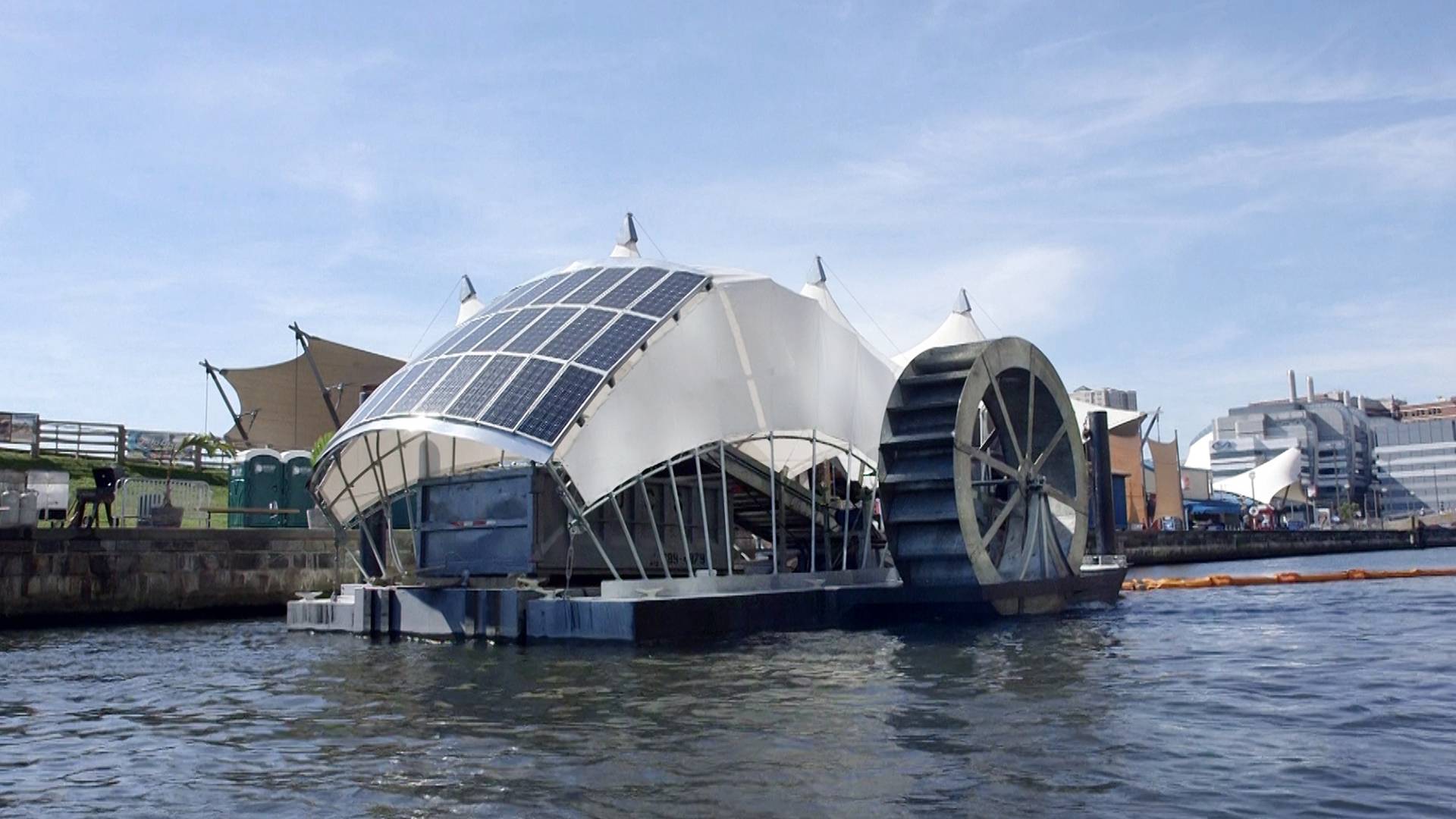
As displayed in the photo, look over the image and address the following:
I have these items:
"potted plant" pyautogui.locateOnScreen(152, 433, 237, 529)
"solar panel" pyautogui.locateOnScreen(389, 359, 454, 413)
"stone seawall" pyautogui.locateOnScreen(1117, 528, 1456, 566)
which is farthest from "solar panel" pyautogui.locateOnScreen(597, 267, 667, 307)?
"stone seawall" pyautogui.locateOnScreen(1117, 528, 1456, 566)

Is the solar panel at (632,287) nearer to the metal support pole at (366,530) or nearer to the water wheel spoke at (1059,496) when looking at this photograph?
the metal support pole at (366,530)

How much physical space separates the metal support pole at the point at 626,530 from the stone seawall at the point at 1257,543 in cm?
5557

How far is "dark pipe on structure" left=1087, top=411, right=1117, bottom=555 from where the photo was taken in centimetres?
4241

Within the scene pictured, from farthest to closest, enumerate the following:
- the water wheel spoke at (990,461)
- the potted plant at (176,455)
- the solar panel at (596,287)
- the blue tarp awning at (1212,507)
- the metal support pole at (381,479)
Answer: the blue tarp awning at (1212,507)
the potted plant at (176,455)
the water wheel spoke at (990,461)
the metal support pole at (381,479)
the solar panel at (596,287)

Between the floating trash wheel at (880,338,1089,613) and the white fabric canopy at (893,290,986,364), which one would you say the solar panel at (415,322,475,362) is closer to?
the floating trash wheel at (880,338,1089,613)

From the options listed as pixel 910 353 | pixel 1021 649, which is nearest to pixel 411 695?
pixel 1021 649

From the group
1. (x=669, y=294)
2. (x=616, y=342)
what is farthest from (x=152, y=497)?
(x=616, y=342)

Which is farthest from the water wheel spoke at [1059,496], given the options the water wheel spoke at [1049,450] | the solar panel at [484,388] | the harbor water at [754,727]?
the solar panel at [484,388]

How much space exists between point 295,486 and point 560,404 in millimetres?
23678

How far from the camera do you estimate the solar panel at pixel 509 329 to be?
2700 cm

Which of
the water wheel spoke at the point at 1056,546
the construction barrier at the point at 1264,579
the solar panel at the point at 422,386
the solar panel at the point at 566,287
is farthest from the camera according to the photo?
the construction barrier at the point at 1264,579

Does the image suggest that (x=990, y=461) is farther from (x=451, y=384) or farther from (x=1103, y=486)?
(x=451, y=384)

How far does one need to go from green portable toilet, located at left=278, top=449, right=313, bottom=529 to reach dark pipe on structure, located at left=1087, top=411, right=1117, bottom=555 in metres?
26.6

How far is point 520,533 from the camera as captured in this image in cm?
2622
